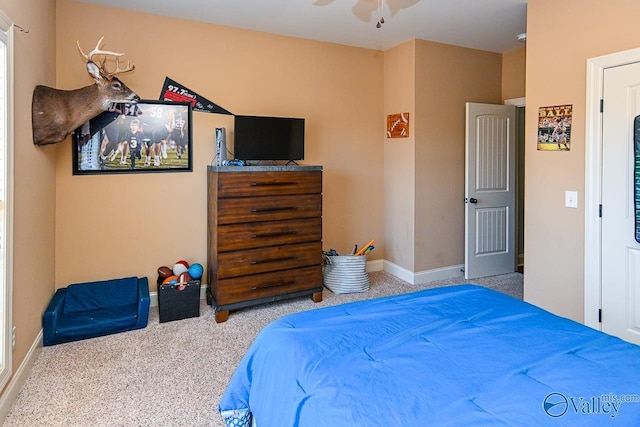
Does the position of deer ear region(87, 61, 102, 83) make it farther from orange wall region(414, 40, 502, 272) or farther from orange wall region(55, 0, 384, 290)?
orange wall region(414, 40, 502, 272)

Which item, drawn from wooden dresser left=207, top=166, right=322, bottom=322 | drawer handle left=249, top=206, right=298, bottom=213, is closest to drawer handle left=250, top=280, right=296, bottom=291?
wooden dresser left=207, top=166, right=322, bottom=322

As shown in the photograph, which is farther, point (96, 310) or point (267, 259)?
point (267, 259)

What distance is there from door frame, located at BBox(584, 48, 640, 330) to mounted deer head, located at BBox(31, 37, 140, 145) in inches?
138

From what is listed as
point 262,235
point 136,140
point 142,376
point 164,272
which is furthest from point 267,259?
point 136,140

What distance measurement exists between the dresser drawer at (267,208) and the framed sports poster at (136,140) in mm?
750

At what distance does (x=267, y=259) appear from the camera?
3.68 m

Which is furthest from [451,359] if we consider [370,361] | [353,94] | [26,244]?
[353,94]

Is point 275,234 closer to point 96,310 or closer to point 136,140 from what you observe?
point 136,140

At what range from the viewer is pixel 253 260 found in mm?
3613

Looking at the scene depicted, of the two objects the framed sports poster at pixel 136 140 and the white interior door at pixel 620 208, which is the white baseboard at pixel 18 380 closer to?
the framed sports poster at pixel 136 140

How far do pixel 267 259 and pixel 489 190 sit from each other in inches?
110

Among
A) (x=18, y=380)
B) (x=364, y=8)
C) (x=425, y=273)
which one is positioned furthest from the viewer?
(x=425, y=273)

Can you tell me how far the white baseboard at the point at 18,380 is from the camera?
7.13ft

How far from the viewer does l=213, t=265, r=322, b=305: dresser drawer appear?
138 inches
